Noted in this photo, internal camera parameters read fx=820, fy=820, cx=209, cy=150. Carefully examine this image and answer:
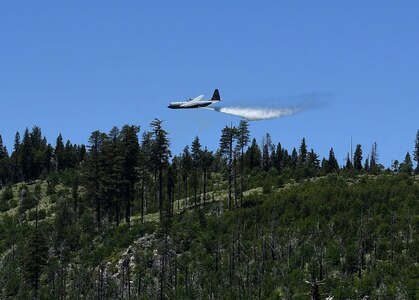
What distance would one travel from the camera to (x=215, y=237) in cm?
10119

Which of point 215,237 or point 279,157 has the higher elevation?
point 279,157

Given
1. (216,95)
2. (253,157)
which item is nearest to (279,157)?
(253,157)

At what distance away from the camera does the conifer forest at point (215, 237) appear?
8575 centimetres

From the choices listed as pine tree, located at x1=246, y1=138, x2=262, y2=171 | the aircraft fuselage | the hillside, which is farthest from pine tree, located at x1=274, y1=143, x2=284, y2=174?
the aircraft fuselage

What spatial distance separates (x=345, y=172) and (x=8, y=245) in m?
57.6

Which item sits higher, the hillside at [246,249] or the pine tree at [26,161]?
the pine tree at [26,161]

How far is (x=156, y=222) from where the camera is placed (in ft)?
362

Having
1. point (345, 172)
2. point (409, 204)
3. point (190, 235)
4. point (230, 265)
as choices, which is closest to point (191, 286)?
point (230, 265)

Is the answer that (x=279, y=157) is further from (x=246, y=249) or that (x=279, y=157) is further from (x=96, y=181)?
(x=246, y=249)

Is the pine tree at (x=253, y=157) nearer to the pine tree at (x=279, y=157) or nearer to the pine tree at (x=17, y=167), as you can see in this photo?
the pine tree at (x=279, y=157)

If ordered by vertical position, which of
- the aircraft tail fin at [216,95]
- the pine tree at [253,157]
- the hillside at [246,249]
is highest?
the pine tree at [253,157]

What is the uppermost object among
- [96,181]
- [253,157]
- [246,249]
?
[253,157]

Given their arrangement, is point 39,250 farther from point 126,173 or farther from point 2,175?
point 2,175

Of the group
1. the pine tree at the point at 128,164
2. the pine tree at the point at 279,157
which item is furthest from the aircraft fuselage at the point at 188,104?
the pine tree at the point at 279,157
